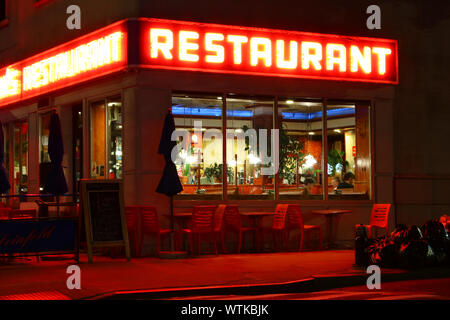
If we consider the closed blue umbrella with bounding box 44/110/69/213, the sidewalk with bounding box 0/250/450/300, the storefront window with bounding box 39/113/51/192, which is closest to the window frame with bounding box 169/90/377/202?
the sidewalk with bounding box 0/250/450/300

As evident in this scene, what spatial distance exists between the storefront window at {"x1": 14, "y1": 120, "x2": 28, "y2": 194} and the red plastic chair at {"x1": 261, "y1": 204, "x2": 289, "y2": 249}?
860 centimetres

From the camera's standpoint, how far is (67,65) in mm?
17594

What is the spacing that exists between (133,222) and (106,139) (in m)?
2.83

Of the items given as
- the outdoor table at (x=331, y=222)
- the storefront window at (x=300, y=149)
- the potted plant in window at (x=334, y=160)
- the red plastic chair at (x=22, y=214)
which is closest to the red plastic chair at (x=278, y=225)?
the storefront window at (x=300, y=149)

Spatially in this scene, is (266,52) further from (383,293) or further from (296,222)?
(383,293)

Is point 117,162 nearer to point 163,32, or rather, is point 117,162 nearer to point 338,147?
point 163,32

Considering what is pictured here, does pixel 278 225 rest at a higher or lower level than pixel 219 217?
lower

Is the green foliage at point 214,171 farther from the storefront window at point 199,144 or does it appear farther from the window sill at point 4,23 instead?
the window sill at point 4,23

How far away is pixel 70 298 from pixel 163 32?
757 cm

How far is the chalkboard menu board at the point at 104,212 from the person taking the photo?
1381cm

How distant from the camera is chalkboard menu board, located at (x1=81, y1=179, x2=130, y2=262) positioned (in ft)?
45.3

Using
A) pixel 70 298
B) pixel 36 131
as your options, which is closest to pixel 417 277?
pixel 70 298

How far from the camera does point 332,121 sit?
17641 millimetres

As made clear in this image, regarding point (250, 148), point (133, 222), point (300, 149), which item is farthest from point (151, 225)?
point (300, 149)
